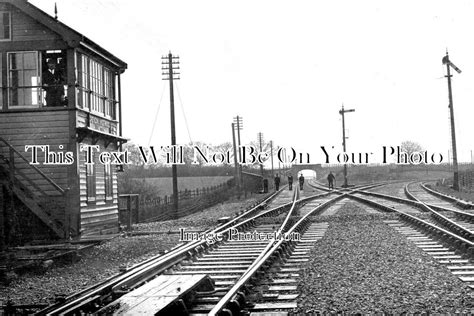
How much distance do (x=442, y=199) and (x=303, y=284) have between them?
72.2ft

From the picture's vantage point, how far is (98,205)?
1711 cm

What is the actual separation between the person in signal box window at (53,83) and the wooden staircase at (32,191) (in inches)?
72.1

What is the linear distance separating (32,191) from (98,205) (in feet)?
7.05

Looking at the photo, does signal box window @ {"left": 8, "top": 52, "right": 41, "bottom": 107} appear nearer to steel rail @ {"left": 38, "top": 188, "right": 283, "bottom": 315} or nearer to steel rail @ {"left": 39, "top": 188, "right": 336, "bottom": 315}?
steel rail @ {"left": 39, "top": 188, "right": 336, "bottom": 315}

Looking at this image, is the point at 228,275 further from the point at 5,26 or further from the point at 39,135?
the point at 5,26

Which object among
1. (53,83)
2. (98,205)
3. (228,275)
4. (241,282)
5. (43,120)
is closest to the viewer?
(241,282)

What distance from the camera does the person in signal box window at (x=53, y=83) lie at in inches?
626

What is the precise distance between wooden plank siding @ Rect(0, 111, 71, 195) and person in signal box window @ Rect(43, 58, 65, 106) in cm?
81

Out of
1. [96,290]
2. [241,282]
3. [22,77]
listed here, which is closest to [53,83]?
[22,77]

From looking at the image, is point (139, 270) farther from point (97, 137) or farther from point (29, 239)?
point (97, 137)

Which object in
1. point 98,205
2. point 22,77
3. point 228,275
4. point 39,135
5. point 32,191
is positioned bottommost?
point 228,275

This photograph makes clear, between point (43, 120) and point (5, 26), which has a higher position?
point (5, 26)

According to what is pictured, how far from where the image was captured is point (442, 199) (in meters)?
27.5

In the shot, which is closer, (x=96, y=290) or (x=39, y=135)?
(x=96, y=290)
